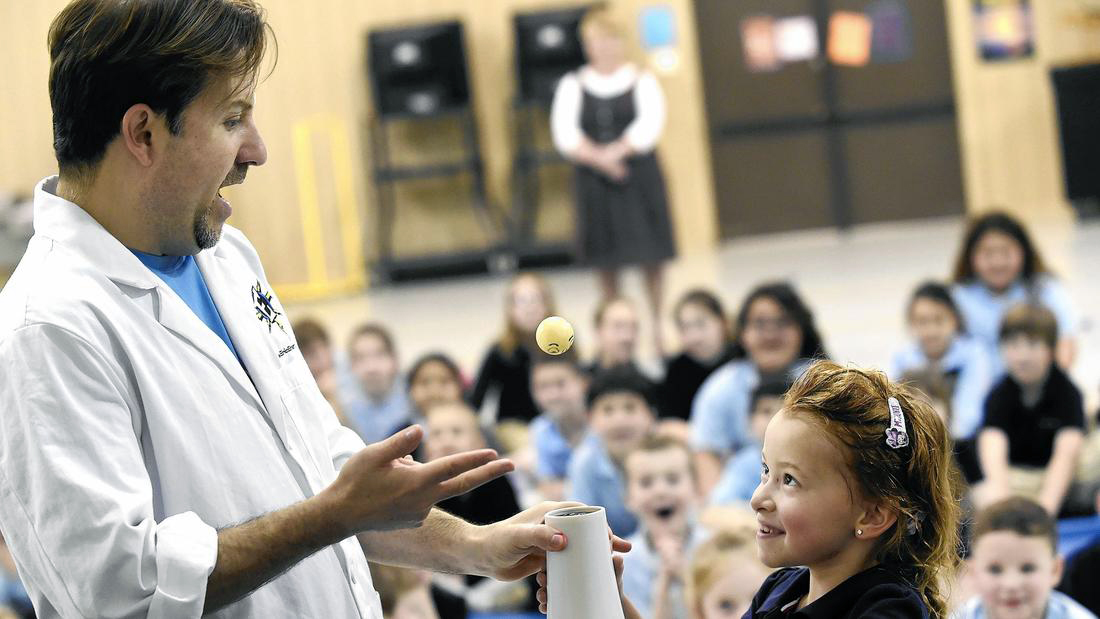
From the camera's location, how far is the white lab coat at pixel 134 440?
4.52 ft

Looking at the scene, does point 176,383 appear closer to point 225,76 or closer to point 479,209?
point 225,76

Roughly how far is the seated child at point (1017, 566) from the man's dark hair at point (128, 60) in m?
2.23

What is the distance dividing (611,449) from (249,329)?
276 centimetres

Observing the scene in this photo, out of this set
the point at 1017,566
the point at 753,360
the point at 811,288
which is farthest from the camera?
the point at 811,288

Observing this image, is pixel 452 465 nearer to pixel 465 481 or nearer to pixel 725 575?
pixel 465 481

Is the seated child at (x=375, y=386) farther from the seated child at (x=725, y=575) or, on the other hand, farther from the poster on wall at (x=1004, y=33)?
the poster on wall at (x=1004, y=33)

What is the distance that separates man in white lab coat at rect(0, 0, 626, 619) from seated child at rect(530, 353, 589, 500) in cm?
318

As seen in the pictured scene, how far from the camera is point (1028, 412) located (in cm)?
447

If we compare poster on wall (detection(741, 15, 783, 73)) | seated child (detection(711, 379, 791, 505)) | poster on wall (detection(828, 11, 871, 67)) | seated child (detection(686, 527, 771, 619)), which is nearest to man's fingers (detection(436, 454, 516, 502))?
seated child (detection(686, 527, 771, 619))

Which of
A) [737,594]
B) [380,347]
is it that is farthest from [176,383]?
[380,347]

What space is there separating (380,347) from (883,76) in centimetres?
688

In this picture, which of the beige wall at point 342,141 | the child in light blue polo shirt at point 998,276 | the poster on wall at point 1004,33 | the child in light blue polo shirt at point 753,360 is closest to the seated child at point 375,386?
the child in light blue polo shirt at point 753,360

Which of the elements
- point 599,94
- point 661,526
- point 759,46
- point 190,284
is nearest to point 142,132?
point 190,284

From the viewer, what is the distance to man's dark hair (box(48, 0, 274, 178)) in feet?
4.95
